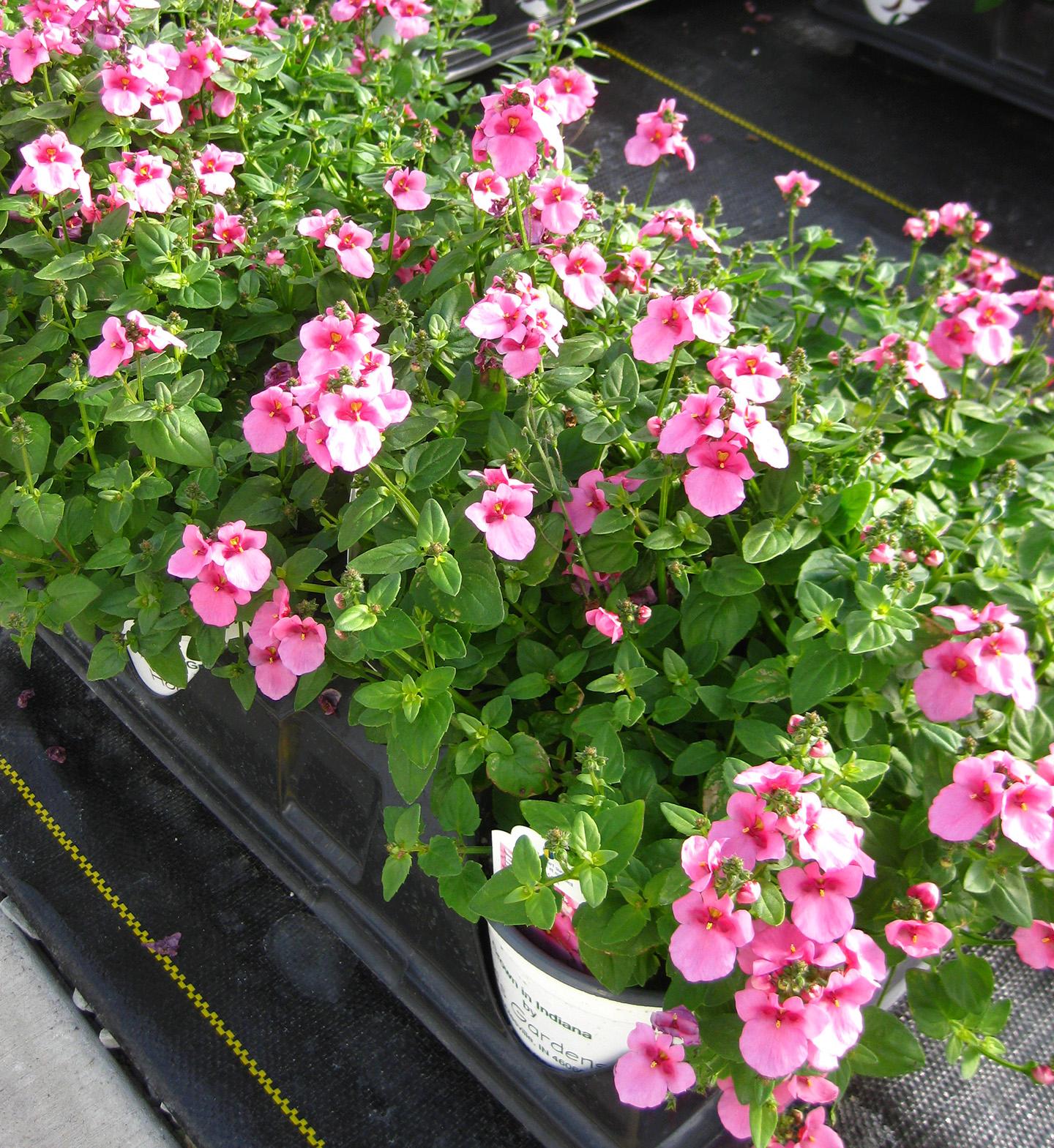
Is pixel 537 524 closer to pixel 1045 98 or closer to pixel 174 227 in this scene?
pixel 174 227

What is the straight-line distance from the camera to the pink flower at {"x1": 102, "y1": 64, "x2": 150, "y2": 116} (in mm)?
1359

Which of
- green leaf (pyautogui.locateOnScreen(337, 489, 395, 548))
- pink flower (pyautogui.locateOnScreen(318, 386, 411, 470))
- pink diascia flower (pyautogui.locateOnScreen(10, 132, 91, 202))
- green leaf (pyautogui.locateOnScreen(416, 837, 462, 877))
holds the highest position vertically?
pink flower (pyautogui.locateOnScreen(318, 386, 411, 470))

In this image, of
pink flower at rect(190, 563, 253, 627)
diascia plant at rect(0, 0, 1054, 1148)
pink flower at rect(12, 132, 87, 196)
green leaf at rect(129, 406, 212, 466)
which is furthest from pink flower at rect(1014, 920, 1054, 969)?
pink flower at rect(12, 132, 87, 196)

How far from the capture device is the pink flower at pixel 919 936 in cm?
97

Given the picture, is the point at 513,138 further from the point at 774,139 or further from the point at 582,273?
the point at 774,139

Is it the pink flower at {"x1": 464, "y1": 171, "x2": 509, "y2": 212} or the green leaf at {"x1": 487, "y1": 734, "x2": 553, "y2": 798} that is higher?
the pink flower at {"x1": 464, "y1": 171, "x2": 509, "y2": 212}

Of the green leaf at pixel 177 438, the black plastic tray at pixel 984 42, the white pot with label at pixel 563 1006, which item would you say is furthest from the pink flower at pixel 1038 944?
the black plastic tray at pixel 984 42

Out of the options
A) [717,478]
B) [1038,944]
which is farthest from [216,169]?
[1038,944]

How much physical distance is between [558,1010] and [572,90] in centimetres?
107

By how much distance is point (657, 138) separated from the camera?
150cm

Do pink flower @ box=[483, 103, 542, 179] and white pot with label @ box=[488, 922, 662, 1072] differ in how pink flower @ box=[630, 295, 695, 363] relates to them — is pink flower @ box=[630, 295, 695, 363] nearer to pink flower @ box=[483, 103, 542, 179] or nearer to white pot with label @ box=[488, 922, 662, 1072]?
pink flower @ box=[483, 103, 542, 179]

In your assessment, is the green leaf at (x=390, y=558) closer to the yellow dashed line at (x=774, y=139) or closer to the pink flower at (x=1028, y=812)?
the pink flower at (x=1028, y=812)

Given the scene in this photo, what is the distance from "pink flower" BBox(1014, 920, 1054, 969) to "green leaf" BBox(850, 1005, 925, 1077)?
132 mm

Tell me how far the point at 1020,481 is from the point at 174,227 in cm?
107
